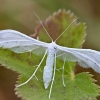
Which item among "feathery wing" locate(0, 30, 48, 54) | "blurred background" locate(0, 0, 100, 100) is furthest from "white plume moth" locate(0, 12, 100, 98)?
"blurred background" locate(0, 0, 100, 100)

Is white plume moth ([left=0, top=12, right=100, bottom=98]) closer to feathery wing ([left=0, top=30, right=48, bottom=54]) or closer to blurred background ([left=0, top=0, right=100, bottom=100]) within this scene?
feathery wing ([left=0, top=30, right=48, bottom=54])

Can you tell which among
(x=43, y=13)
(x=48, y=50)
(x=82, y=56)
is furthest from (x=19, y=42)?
(x=43, y=13)

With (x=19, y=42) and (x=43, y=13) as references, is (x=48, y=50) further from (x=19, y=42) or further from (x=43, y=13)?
(x=43, y=13)

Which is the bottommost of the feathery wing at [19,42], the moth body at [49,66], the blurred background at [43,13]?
the moth body at [49,66]

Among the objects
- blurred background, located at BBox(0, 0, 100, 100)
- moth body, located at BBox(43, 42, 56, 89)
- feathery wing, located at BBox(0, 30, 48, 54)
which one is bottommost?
moth body, located at BBox(43, 42, 56, 89)

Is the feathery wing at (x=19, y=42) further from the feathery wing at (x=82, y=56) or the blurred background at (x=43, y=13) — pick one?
the blurred background at (x=43, y=13)

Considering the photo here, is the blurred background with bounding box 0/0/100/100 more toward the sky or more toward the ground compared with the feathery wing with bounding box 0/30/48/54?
more toward the sky

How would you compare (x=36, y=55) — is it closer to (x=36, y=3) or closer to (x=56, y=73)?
(x=56, y=73)

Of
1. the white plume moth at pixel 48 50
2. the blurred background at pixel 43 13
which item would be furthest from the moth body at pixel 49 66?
the blurred background at pixel 43 13
